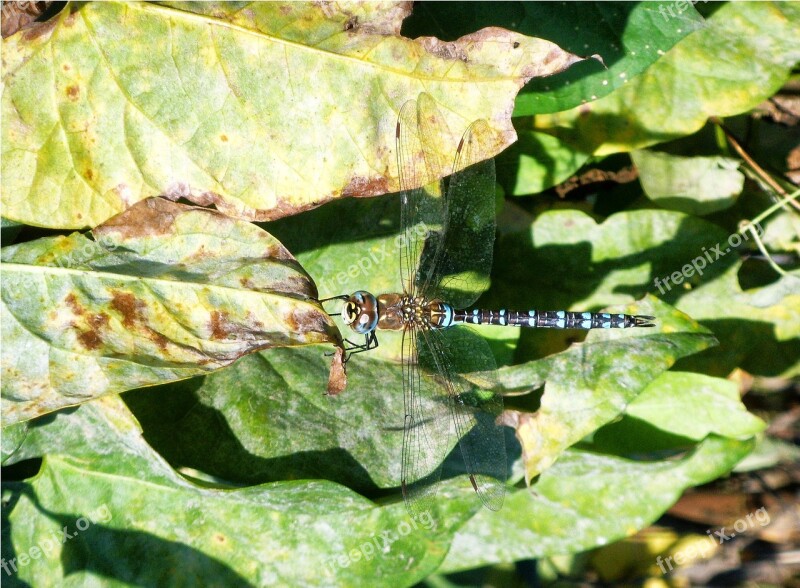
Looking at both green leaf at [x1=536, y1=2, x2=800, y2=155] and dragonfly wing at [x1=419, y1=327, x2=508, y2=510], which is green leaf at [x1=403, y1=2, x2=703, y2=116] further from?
→ dragonfly wing at [x1=419, y1=327, x2=508, y2=510]

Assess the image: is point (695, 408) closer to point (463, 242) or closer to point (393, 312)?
point (463, 242)

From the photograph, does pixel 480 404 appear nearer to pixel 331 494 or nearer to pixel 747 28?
pixel 331 494

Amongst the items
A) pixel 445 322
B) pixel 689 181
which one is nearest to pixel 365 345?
pixel 445 322

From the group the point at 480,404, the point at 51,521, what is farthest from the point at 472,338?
the point at 51,521

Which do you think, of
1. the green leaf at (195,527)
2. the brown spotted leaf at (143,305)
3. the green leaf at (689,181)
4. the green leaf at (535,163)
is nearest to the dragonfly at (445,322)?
the green leaf at (195,527)

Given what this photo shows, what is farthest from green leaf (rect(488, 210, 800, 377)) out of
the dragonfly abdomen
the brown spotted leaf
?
the brown spotted leaf

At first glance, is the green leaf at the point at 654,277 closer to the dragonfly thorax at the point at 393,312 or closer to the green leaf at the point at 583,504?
the dragonfly thorax at the point at 393,312
